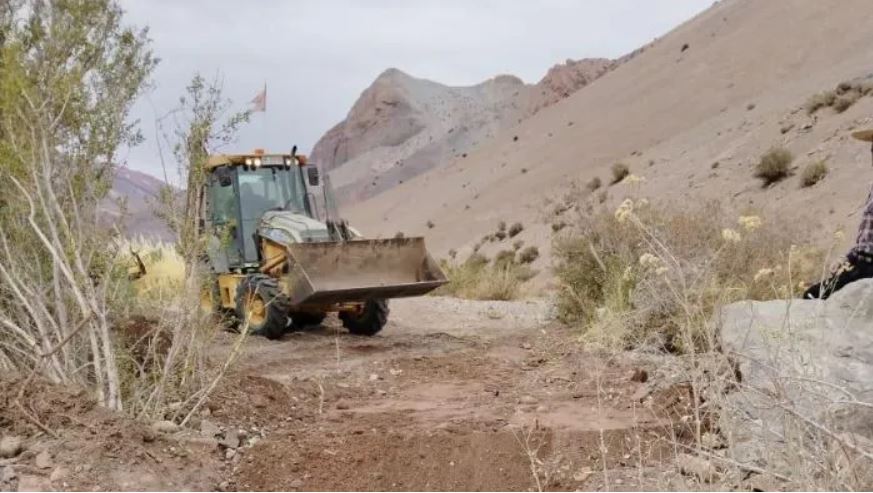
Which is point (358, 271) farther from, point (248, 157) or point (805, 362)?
point (805, 362)

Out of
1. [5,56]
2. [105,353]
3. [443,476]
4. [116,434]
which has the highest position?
[5,56]

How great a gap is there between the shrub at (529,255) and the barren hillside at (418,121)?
53.6m

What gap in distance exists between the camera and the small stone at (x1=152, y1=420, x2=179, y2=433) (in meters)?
6.48

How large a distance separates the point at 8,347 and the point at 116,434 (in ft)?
4.93

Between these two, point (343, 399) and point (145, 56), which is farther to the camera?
point (343, 399)

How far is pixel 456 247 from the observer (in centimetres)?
4519

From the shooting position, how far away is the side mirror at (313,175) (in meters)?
13.5

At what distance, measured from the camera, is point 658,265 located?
929 cm

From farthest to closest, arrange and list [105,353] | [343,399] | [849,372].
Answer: [343,399]
[105,353]
[849,372]

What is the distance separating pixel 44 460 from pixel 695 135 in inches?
1416

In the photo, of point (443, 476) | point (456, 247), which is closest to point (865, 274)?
point (443, 476)

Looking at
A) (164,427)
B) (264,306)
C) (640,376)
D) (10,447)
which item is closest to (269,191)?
(264,306)

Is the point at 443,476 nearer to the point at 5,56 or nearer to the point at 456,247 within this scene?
the point at 5,56

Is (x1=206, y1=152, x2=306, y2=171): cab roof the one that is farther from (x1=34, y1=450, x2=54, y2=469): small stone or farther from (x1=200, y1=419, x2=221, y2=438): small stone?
(x1=34, y1=450, x2=54, y2=469): small stone
